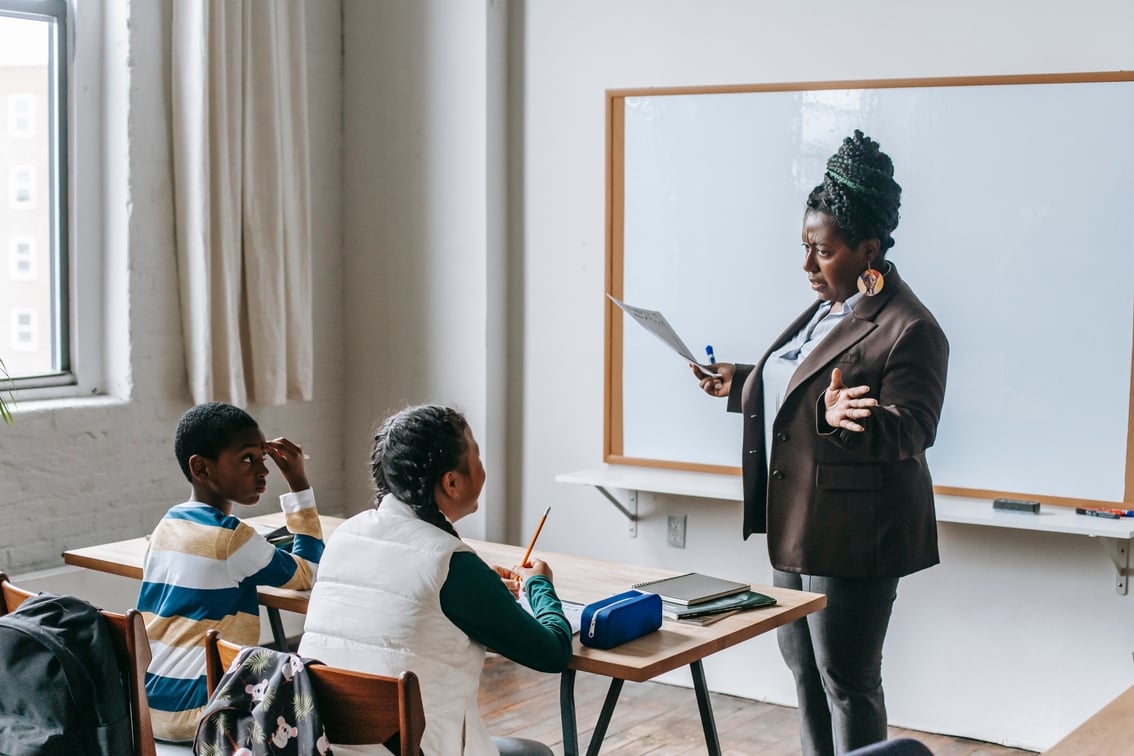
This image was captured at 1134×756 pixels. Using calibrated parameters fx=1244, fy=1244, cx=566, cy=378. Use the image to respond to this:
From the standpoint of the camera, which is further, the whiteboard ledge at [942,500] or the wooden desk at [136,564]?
the whiteboard ledge at [942,500]

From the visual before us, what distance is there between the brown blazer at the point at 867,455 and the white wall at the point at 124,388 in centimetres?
202

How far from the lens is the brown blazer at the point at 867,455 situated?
10.2 feet

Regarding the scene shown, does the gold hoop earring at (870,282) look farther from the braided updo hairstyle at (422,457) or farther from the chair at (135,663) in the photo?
the chair at (135,663)

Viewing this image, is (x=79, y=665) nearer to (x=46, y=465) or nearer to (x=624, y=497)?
(x=46, y=465)

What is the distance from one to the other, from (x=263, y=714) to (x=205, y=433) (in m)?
0.93

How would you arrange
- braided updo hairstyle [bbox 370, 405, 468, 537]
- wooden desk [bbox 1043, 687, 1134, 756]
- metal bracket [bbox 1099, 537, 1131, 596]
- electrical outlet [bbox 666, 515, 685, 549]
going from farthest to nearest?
electrical outlet [bbox 666, 515, 685, 549] < metal bracket [bbox 1099, 537, 1131, 596] < braided updo hairstyle [bbox 370, 405, 468, 537] < wooden desk [bbox 1043, 687, 1134, 756]

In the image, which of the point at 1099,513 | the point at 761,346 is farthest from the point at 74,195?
the point at 1099,513

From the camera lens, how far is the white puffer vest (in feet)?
6.45

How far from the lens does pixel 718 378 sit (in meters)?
3.79

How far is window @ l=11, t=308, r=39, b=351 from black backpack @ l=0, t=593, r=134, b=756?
2.05 metres

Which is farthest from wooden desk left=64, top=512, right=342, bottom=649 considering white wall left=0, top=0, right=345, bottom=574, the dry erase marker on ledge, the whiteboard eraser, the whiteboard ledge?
the dry erase marker on ledge

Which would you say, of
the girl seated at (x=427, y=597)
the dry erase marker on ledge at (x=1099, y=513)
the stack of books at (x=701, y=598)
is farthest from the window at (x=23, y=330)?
the dry erase marker on ledge at (x=1099, y=513)

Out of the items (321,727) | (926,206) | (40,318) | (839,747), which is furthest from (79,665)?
(926,206)

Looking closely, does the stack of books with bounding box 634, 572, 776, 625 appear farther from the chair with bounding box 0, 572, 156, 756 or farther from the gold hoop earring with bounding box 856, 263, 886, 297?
the gold hoop earring with bounding box 856, 263, 886, 297
